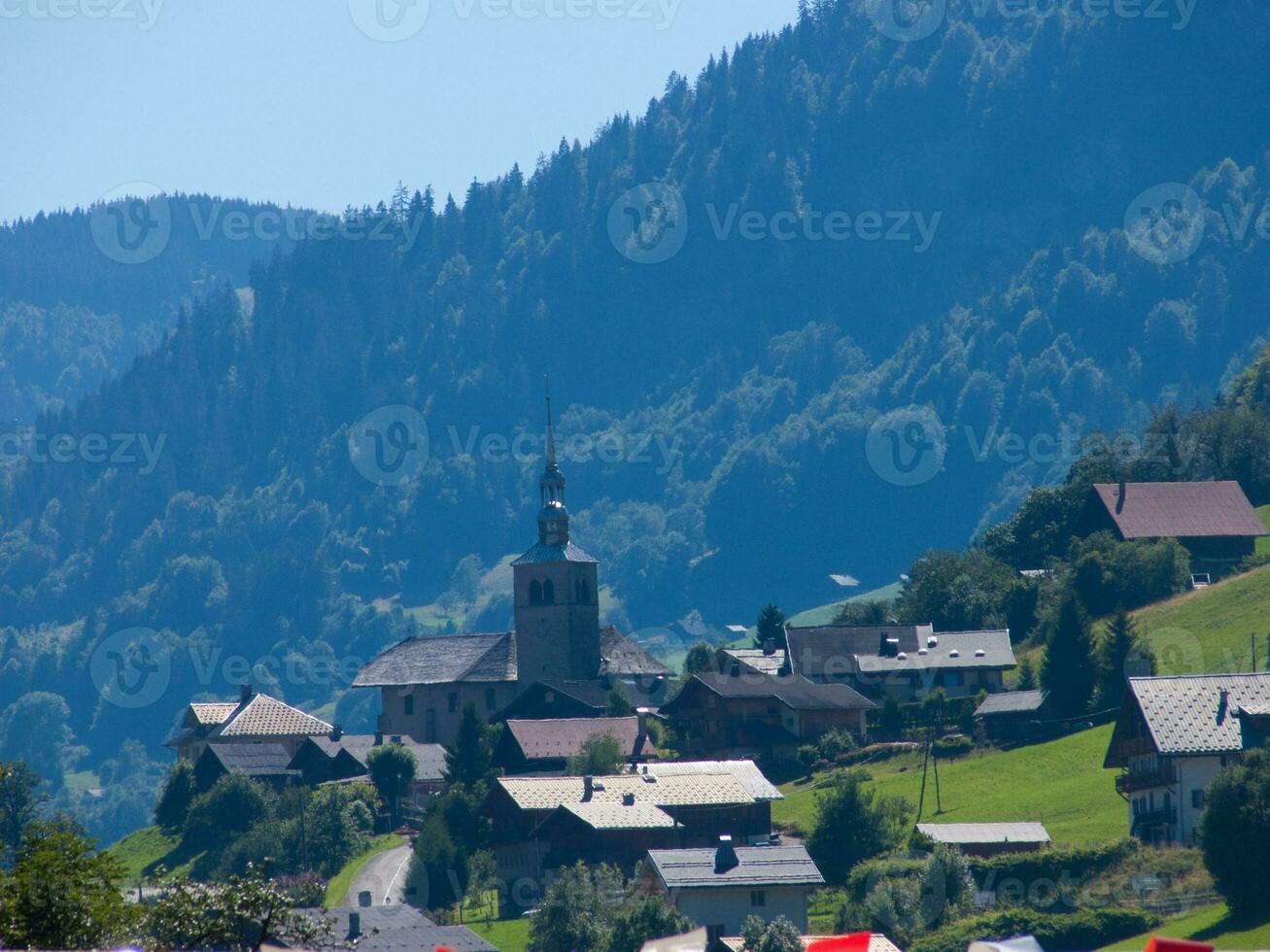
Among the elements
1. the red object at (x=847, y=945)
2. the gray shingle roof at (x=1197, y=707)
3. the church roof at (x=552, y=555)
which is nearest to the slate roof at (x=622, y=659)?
the church roof at (x=552, y=555)

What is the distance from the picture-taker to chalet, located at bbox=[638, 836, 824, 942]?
227 ft

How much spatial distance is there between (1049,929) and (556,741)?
4342cm

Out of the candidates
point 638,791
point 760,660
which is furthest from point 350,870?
point 760,660

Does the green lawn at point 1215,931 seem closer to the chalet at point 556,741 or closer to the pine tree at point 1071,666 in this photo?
the pine tree at point 1071,666

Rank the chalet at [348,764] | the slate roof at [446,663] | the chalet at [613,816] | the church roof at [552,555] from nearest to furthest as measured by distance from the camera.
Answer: the chalet at [613,816] < the chalet at [348,764] < the church roof at [552,555] < the slate roof at [446,663]

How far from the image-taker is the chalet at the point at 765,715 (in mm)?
96875

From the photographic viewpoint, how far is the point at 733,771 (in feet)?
289

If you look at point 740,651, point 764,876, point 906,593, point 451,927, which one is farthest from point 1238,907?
point 906,593

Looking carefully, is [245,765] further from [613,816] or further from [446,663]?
[613,816]

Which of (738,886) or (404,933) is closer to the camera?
(404,933)

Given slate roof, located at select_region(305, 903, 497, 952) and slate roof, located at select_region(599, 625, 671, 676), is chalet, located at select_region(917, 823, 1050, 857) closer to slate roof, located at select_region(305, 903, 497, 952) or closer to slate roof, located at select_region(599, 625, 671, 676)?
slate roof, located at select_region(305, 903, 497, 952)

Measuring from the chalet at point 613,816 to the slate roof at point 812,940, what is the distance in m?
14.9

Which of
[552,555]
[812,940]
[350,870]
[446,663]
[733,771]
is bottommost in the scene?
[812,940]

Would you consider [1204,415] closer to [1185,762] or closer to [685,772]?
[685,772]
